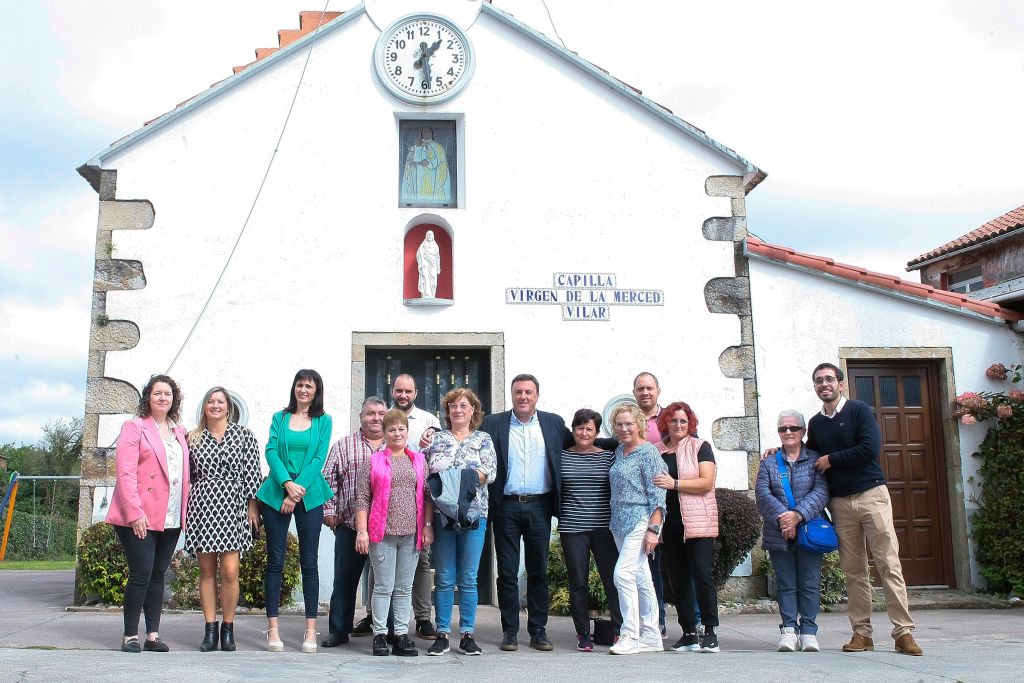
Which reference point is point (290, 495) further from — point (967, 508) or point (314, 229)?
point (967, 508)

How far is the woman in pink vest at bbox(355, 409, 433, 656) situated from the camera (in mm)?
5559

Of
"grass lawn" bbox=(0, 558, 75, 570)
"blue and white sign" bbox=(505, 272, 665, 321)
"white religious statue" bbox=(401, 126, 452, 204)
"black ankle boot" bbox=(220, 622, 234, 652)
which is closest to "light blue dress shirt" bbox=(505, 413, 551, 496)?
"black ankle boot" bbox=(220, 622, 234, 652)

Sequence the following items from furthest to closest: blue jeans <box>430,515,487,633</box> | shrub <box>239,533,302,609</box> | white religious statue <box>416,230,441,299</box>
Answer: white religious statue <box>416,230,441,299</box>, shrub <box>239,533,302,609</box>, blue jeans <box>430,515,487,633</box>

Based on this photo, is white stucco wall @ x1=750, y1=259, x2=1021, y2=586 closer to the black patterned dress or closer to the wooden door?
the wooden door

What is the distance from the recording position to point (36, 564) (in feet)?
51.1

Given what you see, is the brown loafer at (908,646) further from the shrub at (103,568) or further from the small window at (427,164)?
the shrub at (103,568)

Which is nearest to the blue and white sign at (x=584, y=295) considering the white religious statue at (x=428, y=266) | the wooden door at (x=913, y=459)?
the white religious statue at (x=428, y=266)

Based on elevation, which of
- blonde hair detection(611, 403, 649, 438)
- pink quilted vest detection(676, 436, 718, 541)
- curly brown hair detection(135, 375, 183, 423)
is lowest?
pink quilted vest detection(676, 436, 718, 541)

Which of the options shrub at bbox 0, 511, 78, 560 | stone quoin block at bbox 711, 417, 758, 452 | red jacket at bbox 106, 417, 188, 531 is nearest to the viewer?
red jacket at bbox 106, 417, 188, 531

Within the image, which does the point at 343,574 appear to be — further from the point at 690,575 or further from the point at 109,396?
the point at 109,396

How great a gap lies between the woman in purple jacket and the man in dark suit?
1340 millimetres

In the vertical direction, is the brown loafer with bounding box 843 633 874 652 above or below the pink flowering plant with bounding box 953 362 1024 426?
below

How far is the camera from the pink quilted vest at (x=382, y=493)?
555 cm

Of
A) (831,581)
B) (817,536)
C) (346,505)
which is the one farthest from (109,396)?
(831,581)
